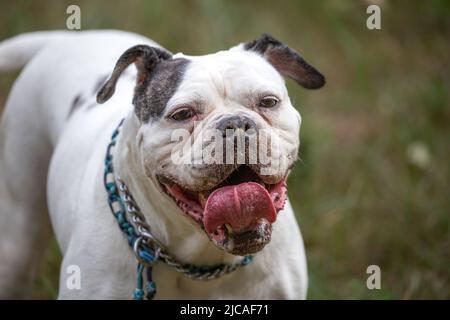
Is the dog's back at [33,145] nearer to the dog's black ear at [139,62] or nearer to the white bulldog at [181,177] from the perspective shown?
the white bulldog at [181,177]

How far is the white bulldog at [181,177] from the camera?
2580mm

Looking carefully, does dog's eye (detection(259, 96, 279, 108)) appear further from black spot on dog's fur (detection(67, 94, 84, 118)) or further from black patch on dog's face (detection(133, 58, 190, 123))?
black spot on dog's fur (detection(67, 94, 84, 118))

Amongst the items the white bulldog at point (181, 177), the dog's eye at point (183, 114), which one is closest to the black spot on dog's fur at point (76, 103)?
the white bulldog at point (181, 177)

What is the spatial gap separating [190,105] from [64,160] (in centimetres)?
107

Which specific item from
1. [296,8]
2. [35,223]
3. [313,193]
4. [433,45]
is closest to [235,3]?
[296,8]

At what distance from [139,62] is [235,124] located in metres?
0.64

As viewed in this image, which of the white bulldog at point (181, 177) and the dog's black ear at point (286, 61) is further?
the dog's black ear at point (286, 61)

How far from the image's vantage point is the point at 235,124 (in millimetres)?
2539

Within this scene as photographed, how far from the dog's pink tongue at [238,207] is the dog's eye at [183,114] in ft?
1.10

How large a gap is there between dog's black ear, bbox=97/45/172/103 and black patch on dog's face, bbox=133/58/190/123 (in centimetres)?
3

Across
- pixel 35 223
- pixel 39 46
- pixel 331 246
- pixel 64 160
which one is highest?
pixel 39 46

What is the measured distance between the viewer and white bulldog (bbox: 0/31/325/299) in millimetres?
2580

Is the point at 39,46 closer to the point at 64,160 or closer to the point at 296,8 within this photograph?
the point at 64,160

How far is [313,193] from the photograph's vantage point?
5.04 m
